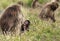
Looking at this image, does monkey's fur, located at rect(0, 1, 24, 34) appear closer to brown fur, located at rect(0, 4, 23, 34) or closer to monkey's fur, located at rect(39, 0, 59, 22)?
brown fur, located at rect(0, 4, 23, 34)

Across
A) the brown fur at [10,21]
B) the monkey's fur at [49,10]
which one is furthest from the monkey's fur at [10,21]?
the monkey's fur at [49,10]

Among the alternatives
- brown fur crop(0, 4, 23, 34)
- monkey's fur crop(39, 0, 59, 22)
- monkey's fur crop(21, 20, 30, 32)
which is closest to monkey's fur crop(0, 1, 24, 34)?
brown fur crop(0, 4, 23, 34)

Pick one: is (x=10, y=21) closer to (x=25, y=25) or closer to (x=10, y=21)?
(x=10, y=21)

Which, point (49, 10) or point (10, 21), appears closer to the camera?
point (10, 21)

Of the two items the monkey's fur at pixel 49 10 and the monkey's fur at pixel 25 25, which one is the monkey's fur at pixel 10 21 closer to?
the monkey's fur at pixel 25 25

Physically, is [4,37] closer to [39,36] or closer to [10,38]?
[10,38]

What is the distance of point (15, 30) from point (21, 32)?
33 centimetres

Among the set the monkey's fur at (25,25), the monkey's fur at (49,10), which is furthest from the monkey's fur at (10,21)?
the monkey's fur at (49,10)

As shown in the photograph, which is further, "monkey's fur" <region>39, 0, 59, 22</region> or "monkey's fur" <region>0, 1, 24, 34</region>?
"monkey's fur" <region>39, 0, 59, 22</region>

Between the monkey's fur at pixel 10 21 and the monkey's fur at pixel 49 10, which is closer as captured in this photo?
the monkey's fur at pixel 10 21

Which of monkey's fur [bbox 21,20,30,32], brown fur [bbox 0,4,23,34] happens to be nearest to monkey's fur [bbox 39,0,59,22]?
monkey's fur [bbox 21,20,30,32]

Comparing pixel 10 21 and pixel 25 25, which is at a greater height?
pixel 10 21

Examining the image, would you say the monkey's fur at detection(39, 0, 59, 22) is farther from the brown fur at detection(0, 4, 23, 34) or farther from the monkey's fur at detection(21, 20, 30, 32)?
the brown fur at detection(0, 4, 23, 34)

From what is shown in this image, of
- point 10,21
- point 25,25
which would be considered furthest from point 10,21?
point 25,25
